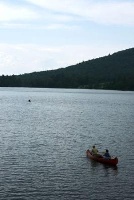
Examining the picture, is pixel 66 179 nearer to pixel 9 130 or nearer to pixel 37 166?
pixel 37 166

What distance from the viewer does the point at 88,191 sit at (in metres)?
43.0

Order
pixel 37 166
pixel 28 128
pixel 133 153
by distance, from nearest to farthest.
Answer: pixel 37 166, pixel 133 153, pixel 28 128

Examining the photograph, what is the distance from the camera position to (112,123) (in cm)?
10906

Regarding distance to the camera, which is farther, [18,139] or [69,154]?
[18,139]

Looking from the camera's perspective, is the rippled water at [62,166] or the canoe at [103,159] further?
the canoe at [103,159]

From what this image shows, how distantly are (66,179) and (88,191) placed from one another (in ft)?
16.6

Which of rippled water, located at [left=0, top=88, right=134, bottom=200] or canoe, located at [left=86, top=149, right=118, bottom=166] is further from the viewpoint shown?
canoe, located at [left=86, top=149, right=118, bottom=166]

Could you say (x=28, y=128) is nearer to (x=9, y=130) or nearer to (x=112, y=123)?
(x=9, y=130)

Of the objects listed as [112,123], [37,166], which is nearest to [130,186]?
[37,166]

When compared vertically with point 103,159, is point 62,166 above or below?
below

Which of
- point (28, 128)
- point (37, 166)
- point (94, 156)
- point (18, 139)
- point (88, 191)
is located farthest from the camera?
point (28, 128)

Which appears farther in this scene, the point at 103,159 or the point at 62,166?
the point at 103,159

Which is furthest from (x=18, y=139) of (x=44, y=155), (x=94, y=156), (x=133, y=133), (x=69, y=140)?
(x=133, y=133)

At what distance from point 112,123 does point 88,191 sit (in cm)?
6710
